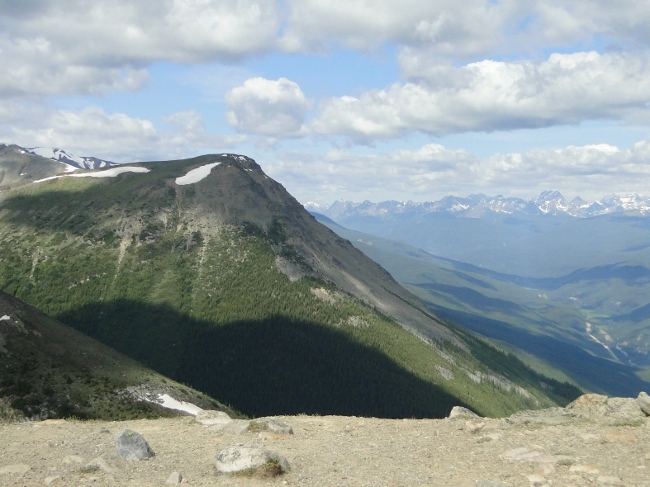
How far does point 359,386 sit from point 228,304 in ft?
169

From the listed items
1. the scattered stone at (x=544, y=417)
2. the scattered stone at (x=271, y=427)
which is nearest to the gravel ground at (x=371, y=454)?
the scattered stone at (x=271, y=427)

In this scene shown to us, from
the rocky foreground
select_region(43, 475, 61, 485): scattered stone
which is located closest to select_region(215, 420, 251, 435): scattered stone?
the rocky foreground

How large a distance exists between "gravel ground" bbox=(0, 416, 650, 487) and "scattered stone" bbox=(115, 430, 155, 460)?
1.70 feet

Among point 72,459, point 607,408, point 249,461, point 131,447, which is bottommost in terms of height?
point 72,459

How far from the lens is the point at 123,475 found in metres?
21.8

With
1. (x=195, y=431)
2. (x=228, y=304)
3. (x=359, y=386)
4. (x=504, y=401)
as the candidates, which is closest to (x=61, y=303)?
(x=228, y=304)

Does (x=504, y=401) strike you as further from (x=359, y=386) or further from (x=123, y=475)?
(x=123, y=475)

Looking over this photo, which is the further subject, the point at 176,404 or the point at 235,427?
the point at 176,404

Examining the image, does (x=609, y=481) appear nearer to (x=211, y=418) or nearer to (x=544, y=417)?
(x=544, y=417)

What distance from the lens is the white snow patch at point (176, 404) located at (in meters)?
65.4

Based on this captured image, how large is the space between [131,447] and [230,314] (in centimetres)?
14179

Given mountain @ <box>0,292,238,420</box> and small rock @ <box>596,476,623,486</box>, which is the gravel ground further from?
mountain @ <box>0,292,238,420</box>

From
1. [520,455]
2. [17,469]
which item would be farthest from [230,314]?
[520,455]

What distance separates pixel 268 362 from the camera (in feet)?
500
